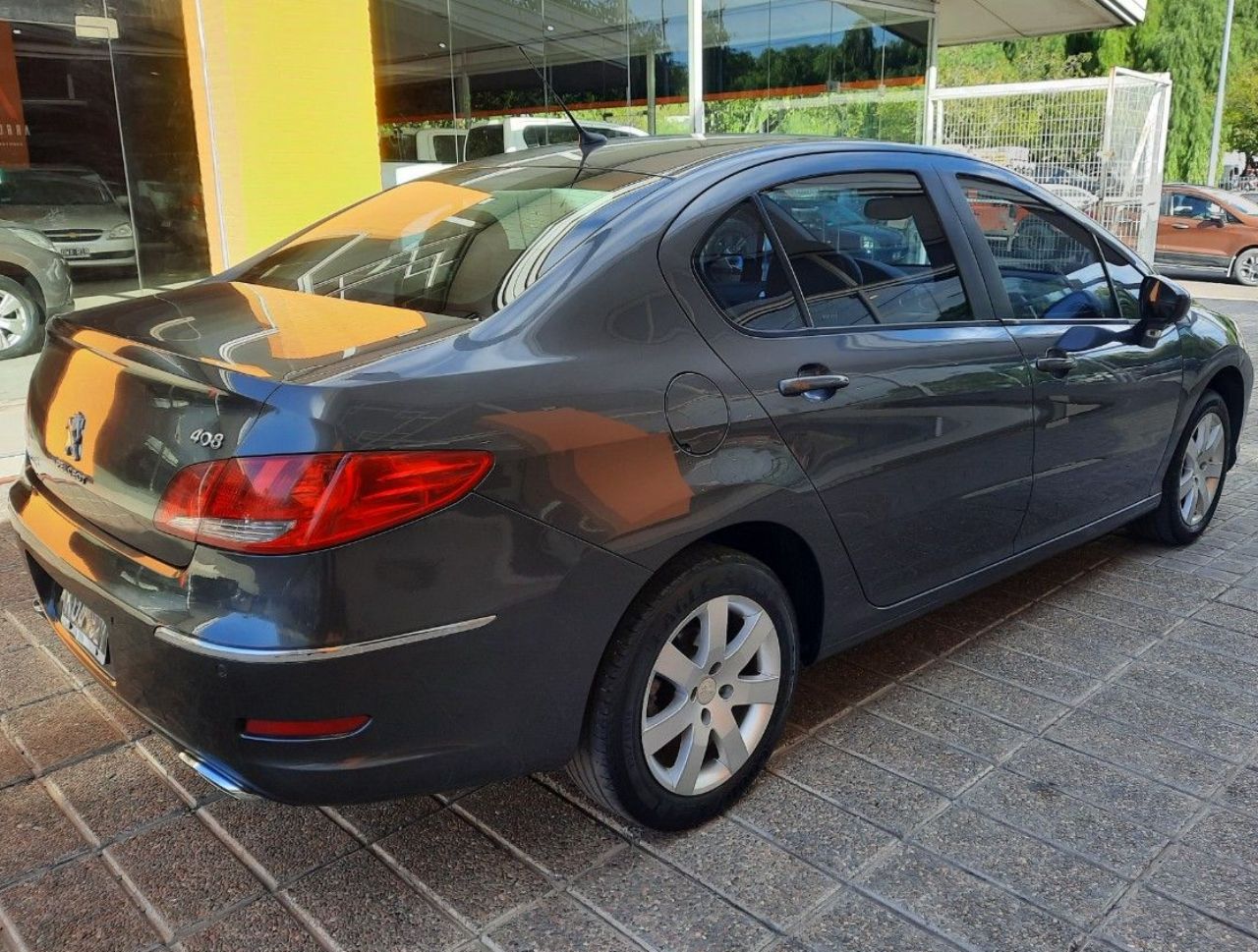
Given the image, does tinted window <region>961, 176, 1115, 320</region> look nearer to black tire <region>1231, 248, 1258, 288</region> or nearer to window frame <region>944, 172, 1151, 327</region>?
window frame <region>944, 172, 1151, 327</region>

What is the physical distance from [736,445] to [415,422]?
0.81m

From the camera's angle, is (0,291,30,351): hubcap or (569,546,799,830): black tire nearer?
(569,546,799,830): black tire

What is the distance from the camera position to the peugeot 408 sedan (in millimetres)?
2080

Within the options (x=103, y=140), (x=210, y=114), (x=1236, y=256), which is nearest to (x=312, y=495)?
(x=210, y=114)

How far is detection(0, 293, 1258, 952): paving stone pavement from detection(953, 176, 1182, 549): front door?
0.67 metres

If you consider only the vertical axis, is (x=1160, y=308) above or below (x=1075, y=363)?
above

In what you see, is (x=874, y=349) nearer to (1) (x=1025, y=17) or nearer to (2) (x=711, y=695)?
(2) (x=711, y=695)

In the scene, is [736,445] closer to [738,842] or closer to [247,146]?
[738,842]

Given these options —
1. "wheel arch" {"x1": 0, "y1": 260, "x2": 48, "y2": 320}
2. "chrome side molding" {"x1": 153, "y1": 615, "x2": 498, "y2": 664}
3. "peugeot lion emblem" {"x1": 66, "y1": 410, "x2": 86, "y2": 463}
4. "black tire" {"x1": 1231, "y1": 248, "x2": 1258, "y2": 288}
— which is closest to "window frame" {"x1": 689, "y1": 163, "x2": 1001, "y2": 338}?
"chrome side molding" {"x1": 153, "y1": 615, "x2": 498, "y2": 664}

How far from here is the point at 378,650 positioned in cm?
208

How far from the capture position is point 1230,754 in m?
3.09

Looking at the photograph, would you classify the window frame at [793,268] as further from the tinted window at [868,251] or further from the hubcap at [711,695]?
the hubcap at [711,695]

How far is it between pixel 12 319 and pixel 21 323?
0.06 m

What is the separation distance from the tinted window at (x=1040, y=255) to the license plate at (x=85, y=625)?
2752 millimetres
